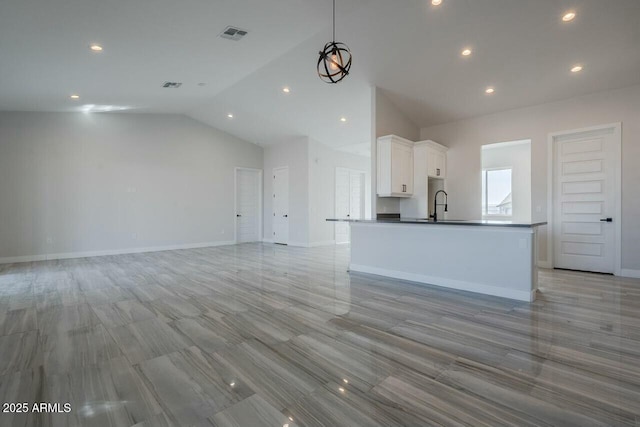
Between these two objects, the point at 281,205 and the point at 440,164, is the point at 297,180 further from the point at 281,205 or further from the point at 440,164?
the point at 440,164

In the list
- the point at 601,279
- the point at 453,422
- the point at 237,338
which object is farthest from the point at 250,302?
the point at 601,279

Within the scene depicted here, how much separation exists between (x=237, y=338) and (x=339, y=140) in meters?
6.77

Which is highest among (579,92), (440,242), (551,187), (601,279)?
(579,92)

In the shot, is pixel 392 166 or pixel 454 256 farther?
pixel 392 166

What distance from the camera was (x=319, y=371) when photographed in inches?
80.1

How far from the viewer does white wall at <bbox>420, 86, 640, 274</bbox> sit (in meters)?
4.70

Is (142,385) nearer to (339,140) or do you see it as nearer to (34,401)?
(34,401)

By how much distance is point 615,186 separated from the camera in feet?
15.9

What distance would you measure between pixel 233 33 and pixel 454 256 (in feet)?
14.2

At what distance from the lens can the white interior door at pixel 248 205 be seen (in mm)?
9586

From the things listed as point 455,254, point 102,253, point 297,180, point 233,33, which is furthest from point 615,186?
point 102,253

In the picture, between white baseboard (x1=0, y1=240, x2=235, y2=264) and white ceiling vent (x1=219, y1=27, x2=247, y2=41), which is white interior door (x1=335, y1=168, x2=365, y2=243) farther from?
white ceiling vent (x1=219, y1=27, x2=247, y2=41)

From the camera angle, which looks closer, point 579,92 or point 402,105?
point 579,92

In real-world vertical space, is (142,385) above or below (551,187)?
below
